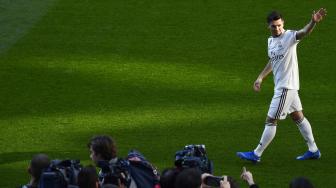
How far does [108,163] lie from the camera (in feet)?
24.8

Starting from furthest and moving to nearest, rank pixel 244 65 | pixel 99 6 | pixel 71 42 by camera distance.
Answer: pixel 99 6, pixel 71 42, pixel 244 65

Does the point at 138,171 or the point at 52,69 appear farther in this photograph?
the point at 52,69

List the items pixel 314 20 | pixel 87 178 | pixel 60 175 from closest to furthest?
1. pixel 87 178
2. pixel 60 175
3. pixel 314 20

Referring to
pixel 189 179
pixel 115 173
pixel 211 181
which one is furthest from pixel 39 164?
pixel 189 179

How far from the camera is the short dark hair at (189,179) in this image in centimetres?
657

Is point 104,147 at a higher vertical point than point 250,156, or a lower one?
higher

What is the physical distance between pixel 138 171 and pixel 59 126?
4.62 meters

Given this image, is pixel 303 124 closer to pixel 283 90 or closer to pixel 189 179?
pixel 283 90

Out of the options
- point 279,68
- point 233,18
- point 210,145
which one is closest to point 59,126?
point 210,145

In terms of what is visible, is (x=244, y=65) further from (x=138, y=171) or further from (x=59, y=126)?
(x=138, y=171)

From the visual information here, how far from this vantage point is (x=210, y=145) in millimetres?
11289

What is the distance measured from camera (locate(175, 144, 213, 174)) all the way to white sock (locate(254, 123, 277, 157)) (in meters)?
2.94

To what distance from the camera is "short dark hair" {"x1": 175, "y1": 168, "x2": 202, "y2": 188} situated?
259 inches

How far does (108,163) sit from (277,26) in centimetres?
359
